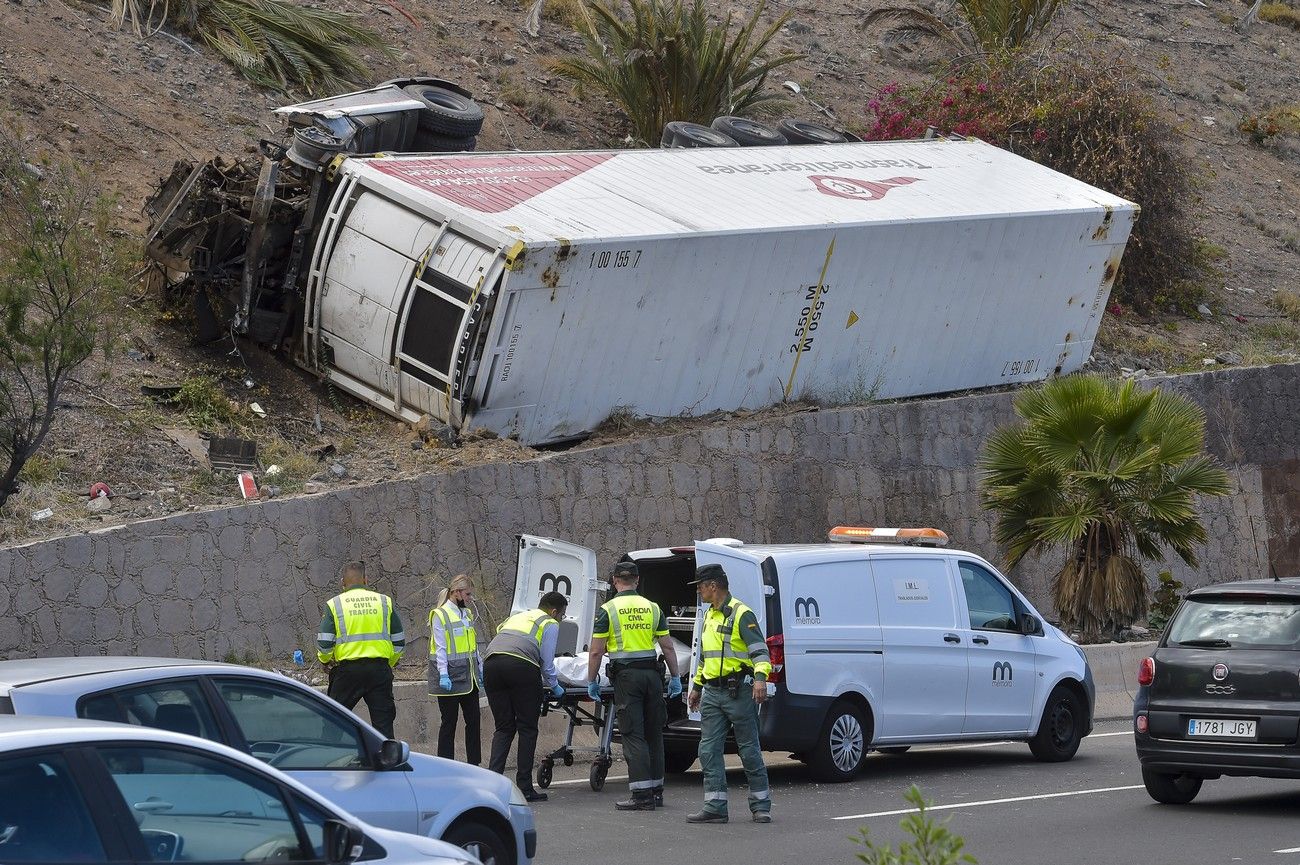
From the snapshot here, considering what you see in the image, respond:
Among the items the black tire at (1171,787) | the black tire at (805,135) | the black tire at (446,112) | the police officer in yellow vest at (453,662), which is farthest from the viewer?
the black tire at (805,135)

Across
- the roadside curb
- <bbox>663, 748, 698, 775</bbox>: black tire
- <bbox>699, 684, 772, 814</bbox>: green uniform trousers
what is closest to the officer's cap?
<bbox>699, 684, 772, 814</bbox>: green uniform trousers

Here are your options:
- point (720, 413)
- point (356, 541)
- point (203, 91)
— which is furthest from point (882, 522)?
point (203, 91)

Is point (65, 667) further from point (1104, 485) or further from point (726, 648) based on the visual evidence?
point (1104, 485)

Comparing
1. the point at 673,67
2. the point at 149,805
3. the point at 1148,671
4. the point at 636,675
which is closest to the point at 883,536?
the point at 1148,671

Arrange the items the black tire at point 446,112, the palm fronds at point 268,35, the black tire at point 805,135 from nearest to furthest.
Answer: the black tire at point 446,112
the black tire at point 805,135
the palm fronds at point 268,35

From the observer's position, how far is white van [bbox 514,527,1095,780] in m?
11.2

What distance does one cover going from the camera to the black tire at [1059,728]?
12.9 meters

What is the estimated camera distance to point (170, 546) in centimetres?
1289

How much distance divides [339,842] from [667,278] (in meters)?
11.9

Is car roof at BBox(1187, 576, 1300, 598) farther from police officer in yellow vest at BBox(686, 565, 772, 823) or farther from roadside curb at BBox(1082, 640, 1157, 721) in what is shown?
roadside curb at BBox(1082, 640, 1157, 721)

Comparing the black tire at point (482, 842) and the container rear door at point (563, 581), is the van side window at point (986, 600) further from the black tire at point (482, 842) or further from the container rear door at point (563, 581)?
the black tire at point (482, 842)

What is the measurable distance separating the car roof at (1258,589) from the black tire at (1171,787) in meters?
1.23

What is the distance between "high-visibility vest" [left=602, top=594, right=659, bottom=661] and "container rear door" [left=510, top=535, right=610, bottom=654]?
1.01 m

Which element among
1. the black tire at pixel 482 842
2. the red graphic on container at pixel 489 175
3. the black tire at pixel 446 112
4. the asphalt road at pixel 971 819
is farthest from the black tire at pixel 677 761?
the black tire at pixel 446 112
